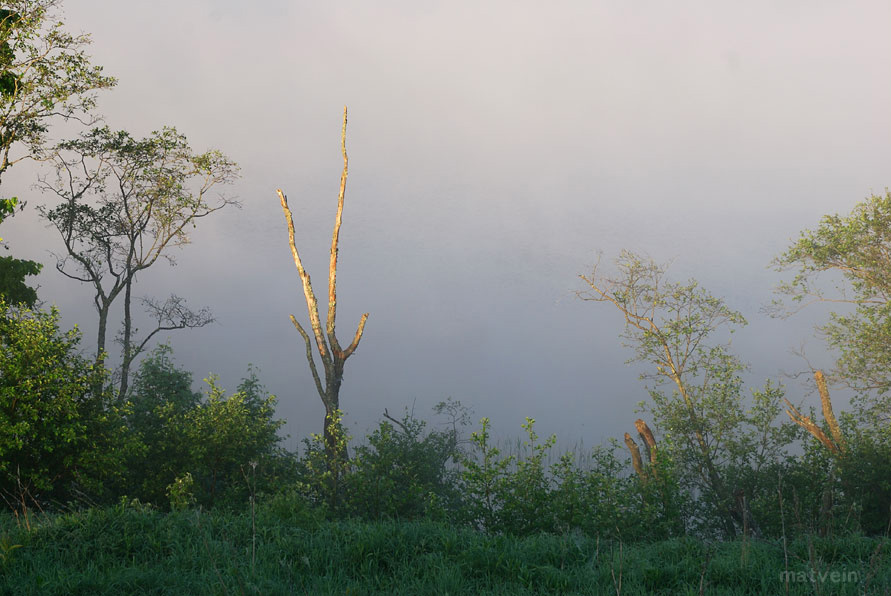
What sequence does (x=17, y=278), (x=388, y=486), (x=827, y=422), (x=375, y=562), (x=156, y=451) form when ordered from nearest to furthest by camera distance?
1. (x=375, y=562)
2. (x=388, y=486)
3. (x=156, y=451)
4. (x=827, y=422)
5. (x=17, y=278)

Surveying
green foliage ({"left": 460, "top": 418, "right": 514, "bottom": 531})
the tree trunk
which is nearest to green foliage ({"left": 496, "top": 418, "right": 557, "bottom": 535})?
green foliage ({"left": 460, "top": 418, "right": 514, "bottom": 531})

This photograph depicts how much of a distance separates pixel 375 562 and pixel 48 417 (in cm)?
802

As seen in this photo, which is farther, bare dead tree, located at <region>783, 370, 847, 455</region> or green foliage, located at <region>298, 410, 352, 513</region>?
bare dead tree, located at <region>783, 370, 847, 455</region>

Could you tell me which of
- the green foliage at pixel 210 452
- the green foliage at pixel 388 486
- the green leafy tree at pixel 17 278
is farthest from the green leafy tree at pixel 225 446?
the green leafy tree at pixel 17 278

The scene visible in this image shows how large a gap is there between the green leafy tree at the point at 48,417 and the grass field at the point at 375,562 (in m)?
3.25

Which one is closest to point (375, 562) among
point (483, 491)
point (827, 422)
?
point (483, 491)

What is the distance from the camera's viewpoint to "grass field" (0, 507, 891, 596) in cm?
750

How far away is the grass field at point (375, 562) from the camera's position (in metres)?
7.50

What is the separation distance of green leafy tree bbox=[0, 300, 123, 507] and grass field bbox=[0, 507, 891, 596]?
325 cm

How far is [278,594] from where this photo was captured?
7.17m

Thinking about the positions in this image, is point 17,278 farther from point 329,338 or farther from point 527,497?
point 527,497

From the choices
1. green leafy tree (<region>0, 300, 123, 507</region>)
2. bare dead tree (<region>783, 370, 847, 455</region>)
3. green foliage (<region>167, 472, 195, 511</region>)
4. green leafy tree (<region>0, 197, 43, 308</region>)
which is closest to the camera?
green leafy tree (<region>0, 300, 123, 507</region>)

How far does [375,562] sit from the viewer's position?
830 cm

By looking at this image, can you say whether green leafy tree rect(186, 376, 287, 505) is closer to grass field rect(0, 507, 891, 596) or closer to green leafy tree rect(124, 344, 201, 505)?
green leafy tree rect(124, 344, 201, 505)
